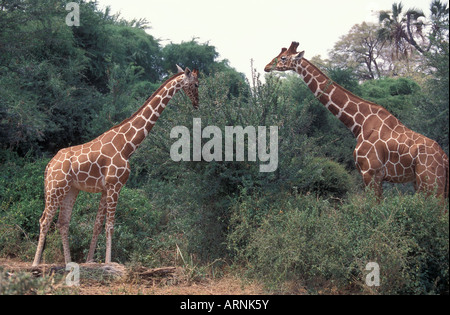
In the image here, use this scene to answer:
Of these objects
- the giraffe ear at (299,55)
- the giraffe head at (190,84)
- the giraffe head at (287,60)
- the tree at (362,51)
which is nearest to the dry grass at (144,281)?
the giraffe head at (190,84)

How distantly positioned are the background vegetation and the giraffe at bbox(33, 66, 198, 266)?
0.56m

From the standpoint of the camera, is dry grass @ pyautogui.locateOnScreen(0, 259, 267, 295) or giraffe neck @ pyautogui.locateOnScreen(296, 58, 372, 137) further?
giraffe neck @ pyautogui.locateOnScreen(296, 58, 372, 137)

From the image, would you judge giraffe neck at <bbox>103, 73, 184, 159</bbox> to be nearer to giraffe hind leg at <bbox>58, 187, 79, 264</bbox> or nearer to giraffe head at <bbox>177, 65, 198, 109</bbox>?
giraffe head at <bbox>177, 65, 198, 109</bbox>

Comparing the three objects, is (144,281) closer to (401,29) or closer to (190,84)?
(190,84)

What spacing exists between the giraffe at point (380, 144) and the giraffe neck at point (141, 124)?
6.09 feet

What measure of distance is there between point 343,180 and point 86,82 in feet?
31.5

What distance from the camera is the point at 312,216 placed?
663 centimetres

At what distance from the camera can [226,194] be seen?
8.06 m

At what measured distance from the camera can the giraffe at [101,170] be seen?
23.9ft

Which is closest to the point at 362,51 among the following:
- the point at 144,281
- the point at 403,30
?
the point at 403,30

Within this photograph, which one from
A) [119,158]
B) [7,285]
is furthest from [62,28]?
[7,285]

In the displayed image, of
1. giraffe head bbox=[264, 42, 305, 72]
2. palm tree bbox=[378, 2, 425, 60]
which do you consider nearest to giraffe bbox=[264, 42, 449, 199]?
giraffe head bbox=[264, 42, 305, 72]

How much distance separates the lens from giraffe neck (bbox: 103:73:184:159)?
751cm

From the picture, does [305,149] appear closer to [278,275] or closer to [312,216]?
[312,216]
